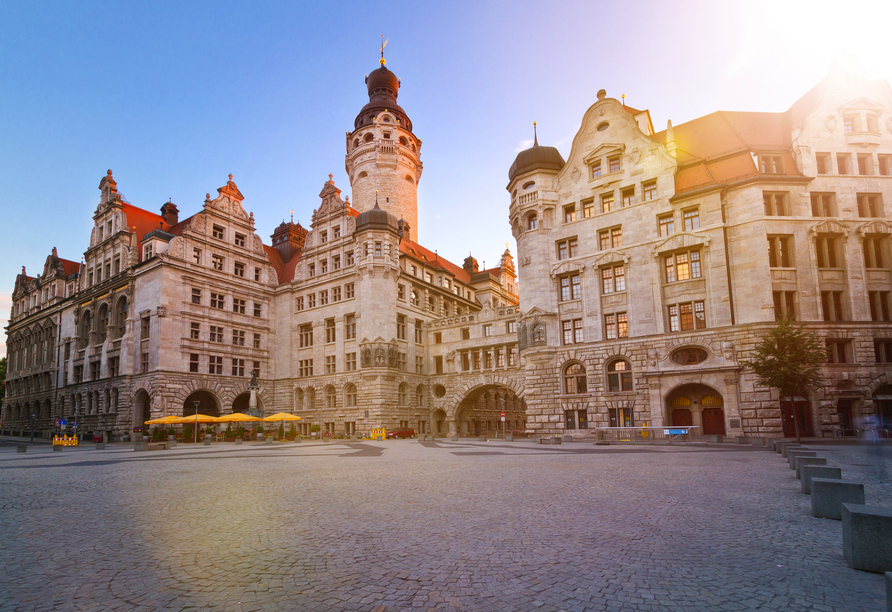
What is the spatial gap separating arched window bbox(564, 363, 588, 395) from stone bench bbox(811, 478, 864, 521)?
110 feet

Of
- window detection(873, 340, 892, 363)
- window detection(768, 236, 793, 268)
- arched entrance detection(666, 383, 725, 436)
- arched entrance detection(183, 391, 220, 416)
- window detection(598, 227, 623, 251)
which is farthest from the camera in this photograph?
arched entrance detection(183, 391, 220, 416)

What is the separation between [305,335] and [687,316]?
129 feet

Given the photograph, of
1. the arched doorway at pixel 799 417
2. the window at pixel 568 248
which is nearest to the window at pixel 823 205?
the arched doorway at pixel 799 417

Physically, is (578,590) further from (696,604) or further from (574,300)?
(574,300)

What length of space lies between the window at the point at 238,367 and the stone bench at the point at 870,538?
186 feet

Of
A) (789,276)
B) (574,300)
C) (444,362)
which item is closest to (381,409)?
(444,362)

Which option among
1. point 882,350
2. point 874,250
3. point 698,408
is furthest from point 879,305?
point 698,408

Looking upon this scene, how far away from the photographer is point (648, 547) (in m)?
6.71

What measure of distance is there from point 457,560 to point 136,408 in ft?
178

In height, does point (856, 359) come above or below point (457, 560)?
above

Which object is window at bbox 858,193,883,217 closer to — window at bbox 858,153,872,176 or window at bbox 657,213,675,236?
window at bbox 858,153,872,176

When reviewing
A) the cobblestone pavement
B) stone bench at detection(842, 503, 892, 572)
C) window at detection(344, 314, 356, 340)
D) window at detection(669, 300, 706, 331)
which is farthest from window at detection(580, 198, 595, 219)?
stone bench at detection(842, 503, 892, 572)

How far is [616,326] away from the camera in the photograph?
4103cm

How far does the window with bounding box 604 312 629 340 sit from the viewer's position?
40.6 metres
